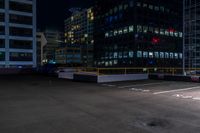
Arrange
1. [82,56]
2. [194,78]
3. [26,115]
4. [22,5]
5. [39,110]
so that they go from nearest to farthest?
1. [26,115]
2. [39,110]
3. [194,78]
4. [22,5]
5. [82,56]

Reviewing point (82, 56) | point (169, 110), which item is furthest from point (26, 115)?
point (82, 56)

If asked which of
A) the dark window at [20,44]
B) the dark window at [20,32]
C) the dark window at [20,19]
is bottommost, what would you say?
the dark window at [20,44]

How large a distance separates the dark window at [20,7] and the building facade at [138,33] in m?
43.5

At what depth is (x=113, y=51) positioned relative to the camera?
314ft

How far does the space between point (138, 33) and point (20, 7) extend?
48.3 meters

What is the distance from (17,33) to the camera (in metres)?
60.5

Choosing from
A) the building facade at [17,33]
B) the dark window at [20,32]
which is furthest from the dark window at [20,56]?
the dark window at [20,32]

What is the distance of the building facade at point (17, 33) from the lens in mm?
58094

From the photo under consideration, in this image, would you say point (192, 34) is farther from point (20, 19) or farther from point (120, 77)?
point (20, 19)

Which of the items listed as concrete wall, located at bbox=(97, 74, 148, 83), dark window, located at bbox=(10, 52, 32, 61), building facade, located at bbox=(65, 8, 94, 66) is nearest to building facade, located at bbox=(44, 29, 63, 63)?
building facade, located at bbox=(65, 8, 94, 66)

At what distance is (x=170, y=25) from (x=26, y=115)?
99.8 meters

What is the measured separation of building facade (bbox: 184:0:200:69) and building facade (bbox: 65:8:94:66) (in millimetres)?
95168

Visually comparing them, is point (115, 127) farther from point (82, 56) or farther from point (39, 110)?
point (82, 56)

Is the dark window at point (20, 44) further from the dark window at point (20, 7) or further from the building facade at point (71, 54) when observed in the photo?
the building facade at point (71, 54)
